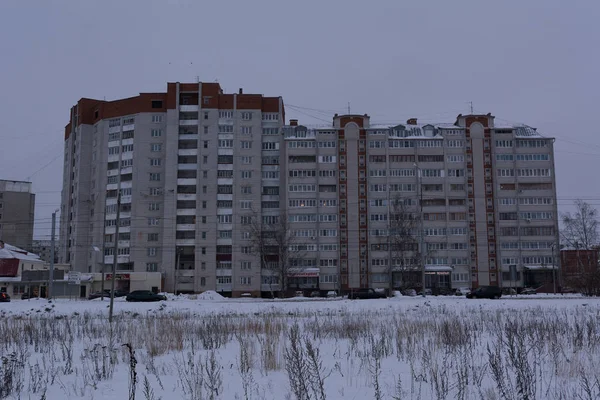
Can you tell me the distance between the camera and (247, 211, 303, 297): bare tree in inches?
3688

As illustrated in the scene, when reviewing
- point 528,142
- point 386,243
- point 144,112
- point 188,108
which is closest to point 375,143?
point 386,243

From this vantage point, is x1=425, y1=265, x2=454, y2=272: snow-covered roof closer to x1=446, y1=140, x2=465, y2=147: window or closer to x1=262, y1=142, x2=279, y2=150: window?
x1=446, y1=140, x2=465, y2=147: window

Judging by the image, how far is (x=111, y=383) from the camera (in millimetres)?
10555

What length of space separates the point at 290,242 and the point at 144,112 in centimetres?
3742

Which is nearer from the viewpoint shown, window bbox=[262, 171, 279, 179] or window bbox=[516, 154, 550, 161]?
window bbox=[516, 154, 550, 161]

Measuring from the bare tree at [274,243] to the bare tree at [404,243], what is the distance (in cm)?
1646

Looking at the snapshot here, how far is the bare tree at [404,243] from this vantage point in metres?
95.9

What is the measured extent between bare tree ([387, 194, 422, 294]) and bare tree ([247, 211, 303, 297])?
54.0 ft

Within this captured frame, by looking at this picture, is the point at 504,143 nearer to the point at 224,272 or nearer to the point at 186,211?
the point at 224,272

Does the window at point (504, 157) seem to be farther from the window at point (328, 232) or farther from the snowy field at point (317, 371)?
the snowy field at point (317, 371)

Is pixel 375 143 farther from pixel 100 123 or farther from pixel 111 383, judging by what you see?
pixel 111 383

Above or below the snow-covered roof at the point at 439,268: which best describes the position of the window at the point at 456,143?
above

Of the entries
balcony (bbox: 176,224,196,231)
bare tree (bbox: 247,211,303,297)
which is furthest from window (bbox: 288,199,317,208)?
balcony (bbox: 176,224,196,231)

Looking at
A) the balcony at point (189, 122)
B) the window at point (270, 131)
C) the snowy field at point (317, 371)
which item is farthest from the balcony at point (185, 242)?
the snowy field at point (317, 371)
